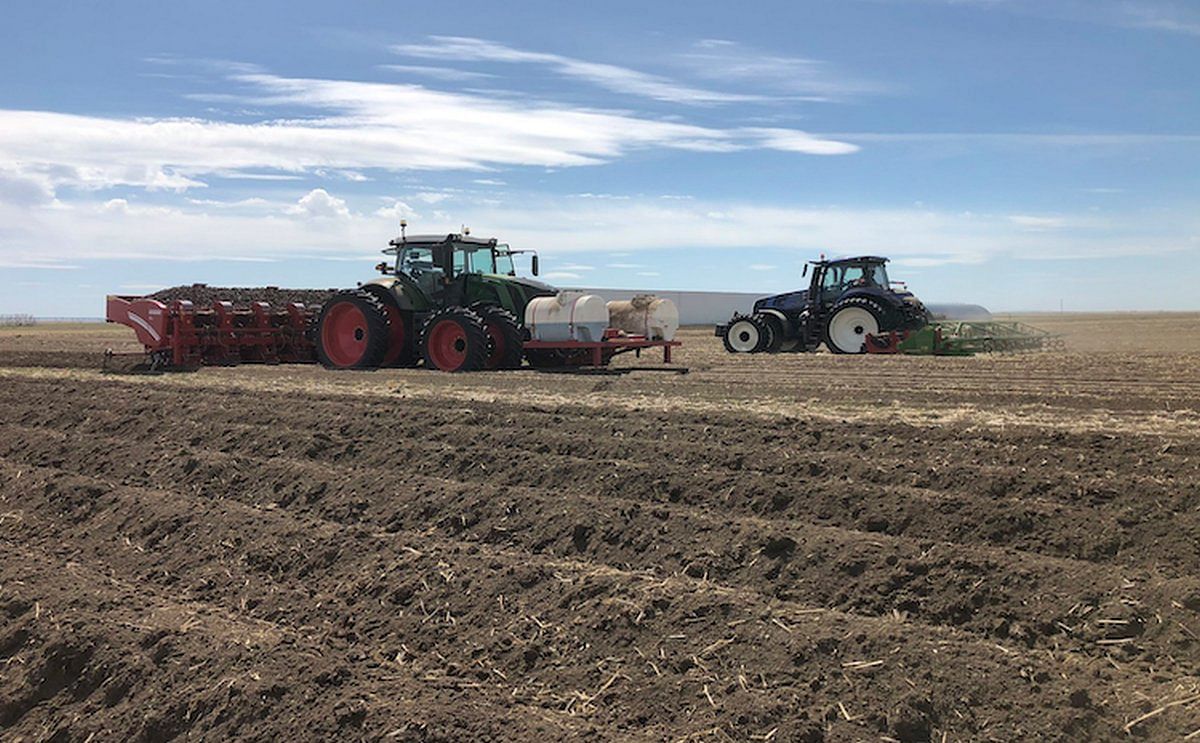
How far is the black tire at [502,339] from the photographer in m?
14.8

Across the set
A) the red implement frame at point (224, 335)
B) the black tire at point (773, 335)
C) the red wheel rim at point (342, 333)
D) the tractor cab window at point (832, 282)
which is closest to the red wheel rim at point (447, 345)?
the red implement frame at point (224, 335)

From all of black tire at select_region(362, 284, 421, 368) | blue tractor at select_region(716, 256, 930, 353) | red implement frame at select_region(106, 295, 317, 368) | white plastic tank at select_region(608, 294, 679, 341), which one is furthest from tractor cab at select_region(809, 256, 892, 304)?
red implement frame at select_region(106, 295, 317, 368)

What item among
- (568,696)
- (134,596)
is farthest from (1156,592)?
(134,596)

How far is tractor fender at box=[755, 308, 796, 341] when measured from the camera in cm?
2181

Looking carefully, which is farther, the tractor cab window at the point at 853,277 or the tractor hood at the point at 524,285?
the tractor cab window at the point at 853,277

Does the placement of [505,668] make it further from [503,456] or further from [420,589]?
[503,456]

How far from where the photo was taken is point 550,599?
16.4ft

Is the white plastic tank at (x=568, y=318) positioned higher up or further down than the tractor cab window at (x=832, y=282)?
further down

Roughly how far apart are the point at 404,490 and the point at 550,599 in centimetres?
206

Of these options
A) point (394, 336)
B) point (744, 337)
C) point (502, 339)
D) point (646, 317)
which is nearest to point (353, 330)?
point (394, 336)

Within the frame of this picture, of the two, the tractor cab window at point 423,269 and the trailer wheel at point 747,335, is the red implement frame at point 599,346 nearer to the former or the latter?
the tractor cab window at point 423,269

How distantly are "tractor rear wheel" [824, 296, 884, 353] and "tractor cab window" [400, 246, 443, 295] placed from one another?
895 centimetres

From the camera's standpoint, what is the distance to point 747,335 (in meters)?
22.1

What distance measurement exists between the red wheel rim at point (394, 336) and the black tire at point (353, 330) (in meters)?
0.20
